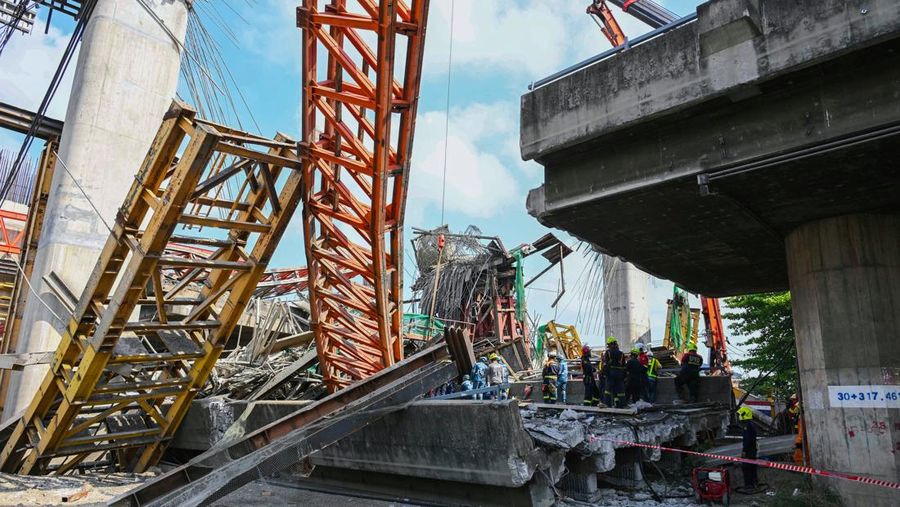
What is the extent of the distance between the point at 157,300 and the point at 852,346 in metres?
9.53

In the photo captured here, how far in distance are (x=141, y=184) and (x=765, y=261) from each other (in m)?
10.5

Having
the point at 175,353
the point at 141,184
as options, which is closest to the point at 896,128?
the point at 141,184

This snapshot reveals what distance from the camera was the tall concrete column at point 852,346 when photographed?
22.9ft

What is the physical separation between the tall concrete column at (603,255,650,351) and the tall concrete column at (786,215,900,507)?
20.5 m

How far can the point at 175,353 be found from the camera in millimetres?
9477

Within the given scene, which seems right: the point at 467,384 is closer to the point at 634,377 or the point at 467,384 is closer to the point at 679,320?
the point at 634,377

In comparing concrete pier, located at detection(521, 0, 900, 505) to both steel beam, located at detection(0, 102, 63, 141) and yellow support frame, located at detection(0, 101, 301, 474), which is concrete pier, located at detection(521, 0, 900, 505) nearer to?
yellow support frame, located at detection(0, 101, 301, 474)

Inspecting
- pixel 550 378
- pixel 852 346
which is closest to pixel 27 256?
pixel 550 378

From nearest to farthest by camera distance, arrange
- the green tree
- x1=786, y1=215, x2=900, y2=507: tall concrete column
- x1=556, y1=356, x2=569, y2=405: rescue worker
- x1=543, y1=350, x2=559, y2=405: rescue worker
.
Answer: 1. x1=786, y1=215, x2=900, y2=507: tall concrete column
2. x1=543, y1=350, x2=559, y2=405: rescue worker
3. x1=556, y1=356, x2=569, y2=405: rescue worker
4. the green tree

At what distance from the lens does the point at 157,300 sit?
28.9 ft

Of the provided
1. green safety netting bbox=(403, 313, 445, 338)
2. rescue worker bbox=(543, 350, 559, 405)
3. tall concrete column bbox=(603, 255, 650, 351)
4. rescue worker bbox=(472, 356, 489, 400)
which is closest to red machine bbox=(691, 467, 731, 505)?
rescue worker bbox=(472, 356, 489, 400)

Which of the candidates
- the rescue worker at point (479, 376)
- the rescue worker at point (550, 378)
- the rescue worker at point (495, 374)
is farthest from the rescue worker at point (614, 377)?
the rescue worker at point (479, 376)

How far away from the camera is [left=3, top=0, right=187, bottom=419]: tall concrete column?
10.3 metres

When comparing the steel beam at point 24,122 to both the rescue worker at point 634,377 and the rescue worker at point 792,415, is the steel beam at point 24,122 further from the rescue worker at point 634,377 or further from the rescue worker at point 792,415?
the rescue worker at point 792,415
